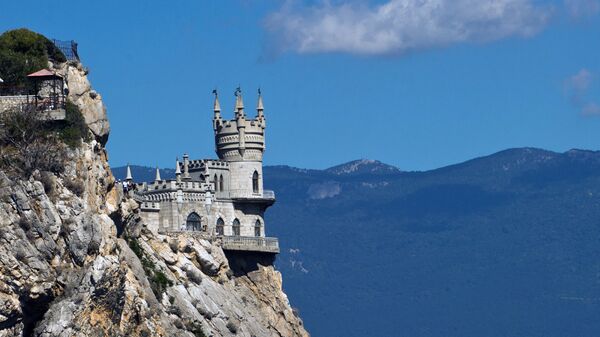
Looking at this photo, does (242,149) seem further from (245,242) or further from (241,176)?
(245,242)

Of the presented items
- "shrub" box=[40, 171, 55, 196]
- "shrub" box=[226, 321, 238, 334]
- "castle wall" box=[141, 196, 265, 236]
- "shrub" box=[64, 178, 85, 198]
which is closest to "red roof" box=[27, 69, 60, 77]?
"shrub" box=[64, 178, 85, 198]

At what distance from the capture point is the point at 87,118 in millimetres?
100500

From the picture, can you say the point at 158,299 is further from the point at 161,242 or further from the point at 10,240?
the point at 10,240

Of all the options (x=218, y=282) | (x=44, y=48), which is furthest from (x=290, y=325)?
(x=44, y=48)

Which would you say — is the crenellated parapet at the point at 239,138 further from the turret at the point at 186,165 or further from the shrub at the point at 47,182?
the shrub at the point at 47,182

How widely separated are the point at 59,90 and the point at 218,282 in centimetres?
2862

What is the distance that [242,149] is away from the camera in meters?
134

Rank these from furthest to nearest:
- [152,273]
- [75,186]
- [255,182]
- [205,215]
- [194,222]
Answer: [255,182] → [205,215] → [194,222] → [152,273] → [75,186]

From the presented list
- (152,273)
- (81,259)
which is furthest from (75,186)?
(152,273)

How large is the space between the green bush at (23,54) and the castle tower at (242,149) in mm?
27202

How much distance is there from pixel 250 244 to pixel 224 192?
4032 mm

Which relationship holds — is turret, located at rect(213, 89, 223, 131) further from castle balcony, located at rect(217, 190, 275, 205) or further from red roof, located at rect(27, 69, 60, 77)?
red roof, located at rect(27, 69, 60, 77)

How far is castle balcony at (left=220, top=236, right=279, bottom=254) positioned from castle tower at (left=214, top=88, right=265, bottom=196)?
3474 mm

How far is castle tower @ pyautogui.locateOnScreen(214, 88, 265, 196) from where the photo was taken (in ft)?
438
